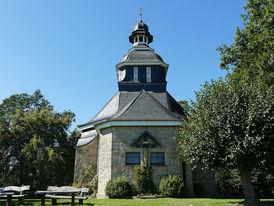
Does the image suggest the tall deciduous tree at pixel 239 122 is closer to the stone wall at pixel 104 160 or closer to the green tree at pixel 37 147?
the stone wall at pixel 104 160

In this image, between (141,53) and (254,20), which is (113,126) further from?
(254,20)

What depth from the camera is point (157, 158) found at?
1630 centimetres

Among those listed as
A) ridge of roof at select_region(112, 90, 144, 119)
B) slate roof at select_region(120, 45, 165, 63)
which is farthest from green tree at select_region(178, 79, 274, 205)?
slate roof at select_region(120, 45, 165, 63)

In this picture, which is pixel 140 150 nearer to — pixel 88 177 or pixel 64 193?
pixel 88 177

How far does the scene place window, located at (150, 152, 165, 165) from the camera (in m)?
16.2

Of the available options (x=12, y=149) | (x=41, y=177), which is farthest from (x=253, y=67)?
(x=12, y=149)

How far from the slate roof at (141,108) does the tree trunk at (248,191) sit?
607 cm

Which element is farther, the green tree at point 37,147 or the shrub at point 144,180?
the green tree at point 37,147

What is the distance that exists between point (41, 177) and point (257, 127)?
77.4 ft

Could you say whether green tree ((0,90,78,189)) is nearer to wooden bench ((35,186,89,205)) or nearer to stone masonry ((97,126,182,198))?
stone masonry ((97,126,182,198))

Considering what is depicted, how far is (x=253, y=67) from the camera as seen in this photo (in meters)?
14.5

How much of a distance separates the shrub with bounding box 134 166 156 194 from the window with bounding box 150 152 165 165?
606mm

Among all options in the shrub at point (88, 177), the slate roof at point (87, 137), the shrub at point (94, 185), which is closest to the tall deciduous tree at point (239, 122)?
the shrub at point (94, 185)

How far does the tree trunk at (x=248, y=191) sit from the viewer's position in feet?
35.3
